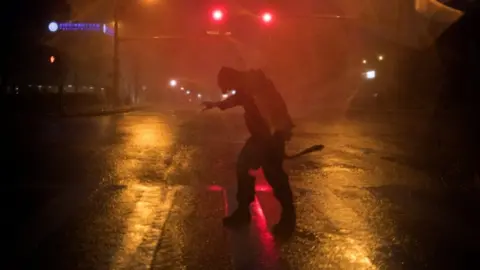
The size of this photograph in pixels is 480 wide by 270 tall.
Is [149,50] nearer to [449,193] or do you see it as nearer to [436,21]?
[436,21]

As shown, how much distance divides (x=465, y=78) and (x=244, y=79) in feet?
44.4

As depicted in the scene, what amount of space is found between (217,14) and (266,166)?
15749 mm

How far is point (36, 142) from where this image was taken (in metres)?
19.0

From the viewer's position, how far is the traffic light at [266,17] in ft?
75.2

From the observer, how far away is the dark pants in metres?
7.72

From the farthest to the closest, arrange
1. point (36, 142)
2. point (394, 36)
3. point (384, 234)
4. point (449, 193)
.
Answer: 1. point (394, 36)
2. point (36, 142)
3. point (449, 193)
4. point (384, 234)

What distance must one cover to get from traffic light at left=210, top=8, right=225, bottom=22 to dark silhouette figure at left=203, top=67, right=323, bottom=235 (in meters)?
15.3

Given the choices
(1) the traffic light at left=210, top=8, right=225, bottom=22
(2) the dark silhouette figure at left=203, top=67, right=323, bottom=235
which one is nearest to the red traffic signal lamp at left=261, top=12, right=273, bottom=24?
(1) the traffic light at left=210, top=8, right=225, bottom=22

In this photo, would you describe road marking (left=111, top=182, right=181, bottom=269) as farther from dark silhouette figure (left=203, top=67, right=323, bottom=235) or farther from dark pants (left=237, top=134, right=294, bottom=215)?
dark pants (left=237, top=134, right=294, bottom=215)

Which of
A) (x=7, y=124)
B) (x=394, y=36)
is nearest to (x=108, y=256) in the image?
(x=7, y=124)

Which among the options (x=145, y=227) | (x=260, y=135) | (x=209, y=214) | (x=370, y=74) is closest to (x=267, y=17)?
(x=209, y=214)

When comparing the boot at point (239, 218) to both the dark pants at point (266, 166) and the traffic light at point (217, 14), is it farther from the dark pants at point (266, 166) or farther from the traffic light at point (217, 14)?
the traffic light at point (217, 14)

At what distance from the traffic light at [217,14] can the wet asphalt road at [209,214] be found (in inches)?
319

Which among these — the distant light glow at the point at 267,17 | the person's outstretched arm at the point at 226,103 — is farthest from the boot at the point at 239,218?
the distant light glow at the point at 267,17
